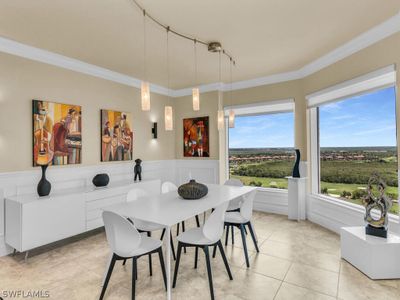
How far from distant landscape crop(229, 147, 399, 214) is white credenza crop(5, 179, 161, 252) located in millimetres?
2944

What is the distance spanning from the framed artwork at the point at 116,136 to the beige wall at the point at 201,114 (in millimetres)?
1325

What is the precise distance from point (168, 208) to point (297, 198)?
108 inches

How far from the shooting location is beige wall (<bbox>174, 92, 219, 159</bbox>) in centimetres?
492

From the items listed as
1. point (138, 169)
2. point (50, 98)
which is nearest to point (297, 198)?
point (138, 169)

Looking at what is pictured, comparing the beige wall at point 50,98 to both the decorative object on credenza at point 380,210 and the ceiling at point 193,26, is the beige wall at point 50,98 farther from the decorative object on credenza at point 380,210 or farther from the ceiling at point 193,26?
the decorative object on credenza at point 380,210

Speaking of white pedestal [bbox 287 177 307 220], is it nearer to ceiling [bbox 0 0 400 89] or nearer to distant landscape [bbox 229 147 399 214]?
distant landscape [bbox 229 147 399 214]

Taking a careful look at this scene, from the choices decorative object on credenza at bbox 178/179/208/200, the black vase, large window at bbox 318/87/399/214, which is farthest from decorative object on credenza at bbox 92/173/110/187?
large window at bbox 318/87/399/214

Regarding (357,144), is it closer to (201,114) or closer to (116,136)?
(201,114)

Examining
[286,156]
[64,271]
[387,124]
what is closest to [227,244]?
[64,271]

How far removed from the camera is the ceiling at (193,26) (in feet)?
7.32

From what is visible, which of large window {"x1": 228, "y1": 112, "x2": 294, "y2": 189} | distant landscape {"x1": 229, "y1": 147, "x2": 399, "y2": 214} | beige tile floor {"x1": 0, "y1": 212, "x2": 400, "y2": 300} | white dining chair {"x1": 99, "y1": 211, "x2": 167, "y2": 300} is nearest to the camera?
white dining chair {"x1": 99, "y1": 211, "x2": 167, "y2": 300}

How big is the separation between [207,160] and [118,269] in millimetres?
2960

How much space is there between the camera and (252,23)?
101 inches

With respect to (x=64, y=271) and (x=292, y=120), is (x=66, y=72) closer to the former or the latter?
(x=64, y=271)
